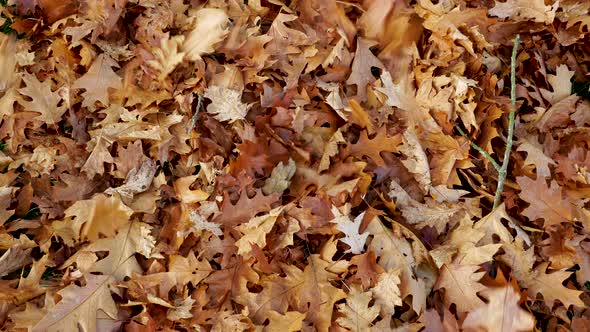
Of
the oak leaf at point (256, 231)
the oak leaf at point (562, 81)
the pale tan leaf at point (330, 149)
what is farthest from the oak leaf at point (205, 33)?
the oak leaf at point (562, 81)

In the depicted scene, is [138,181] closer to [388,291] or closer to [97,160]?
[97,160]

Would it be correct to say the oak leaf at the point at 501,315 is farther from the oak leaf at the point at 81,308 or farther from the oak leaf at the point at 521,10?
the oak leaf at the point at 81,308

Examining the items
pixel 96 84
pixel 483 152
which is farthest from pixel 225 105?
pixel 483 152

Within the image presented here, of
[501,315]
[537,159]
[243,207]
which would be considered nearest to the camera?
[501,315]

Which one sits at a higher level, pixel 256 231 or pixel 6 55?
pixel 6 55

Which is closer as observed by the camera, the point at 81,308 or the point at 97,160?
the point at 81,308

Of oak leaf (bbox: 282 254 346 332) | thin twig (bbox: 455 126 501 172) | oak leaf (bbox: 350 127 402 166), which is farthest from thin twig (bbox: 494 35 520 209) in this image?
oak leaf (bbox: 282 254 346 332)

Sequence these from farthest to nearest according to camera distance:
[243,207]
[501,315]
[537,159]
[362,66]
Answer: [362,66] → [537,159] → [243,207] → [501,315]

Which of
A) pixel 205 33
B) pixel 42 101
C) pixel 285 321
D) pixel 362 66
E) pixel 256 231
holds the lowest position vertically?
pixel 285 321
